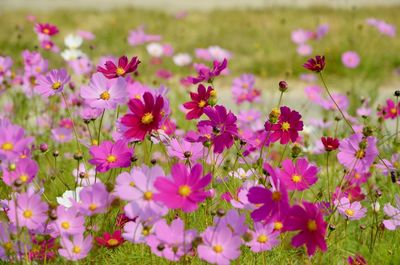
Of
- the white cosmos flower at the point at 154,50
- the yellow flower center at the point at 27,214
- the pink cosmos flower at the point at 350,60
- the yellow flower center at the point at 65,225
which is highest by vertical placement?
the yellow flower center at the point at 27,214

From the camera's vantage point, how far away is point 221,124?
1504 millimetres

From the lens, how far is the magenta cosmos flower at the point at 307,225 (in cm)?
122

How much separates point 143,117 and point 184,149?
0.99 ft

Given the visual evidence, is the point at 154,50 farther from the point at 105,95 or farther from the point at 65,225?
the point at 65,225

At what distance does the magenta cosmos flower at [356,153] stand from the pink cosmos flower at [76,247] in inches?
28.5

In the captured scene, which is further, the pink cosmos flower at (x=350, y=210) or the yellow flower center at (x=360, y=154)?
the pink cosmos flower at (x=350, y=210)

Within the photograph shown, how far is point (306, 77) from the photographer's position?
4203 millimetres

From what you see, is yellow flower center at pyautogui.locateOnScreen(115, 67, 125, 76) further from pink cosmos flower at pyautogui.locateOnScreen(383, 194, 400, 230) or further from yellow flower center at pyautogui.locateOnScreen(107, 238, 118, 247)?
pink cosmos flower at pyautogui.locateOnScreen(383, 194, 400, 230)

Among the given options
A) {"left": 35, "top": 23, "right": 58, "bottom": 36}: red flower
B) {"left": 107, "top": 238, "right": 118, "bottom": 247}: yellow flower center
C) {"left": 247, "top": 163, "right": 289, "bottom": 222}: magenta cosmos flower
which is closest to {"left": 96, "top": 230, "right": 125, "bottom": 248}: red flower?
{"left": 107, "top": 238, "right": 118, "bottom": 247}: yellow flower center

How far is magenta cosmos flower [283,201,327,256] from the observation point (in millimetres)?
1217

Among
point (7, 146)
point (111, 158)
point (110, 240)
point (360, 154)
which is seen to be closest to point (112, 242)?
point (110, 240)

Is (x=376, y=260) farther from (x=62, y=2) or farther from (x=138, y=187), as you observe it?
(x=62, y=2)

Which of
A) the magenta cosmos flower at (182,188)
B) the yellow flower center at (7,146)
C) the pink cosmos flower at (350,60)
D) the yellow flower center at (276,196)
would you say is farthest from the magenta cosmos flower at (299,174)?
the pink cosmos flower at (350,60)

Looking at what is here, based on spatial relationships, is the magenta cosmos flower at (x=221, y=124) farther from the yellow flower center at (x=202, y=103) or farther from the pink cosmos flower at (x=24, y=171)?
the pink cosmos flower at (x=24, y=171)
